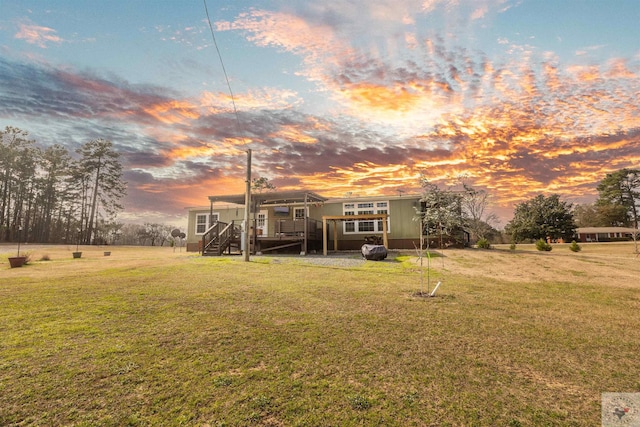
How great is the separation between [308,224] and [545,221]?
3302 cm

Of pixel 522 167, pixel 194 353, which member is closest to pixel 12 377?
pixel 194 353

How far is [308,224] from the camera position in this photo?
19.8 metres

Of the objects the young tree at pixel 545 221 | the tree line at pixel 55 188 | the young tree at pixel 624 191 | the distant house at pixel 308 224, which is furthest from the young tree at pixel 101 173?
the young tree at pixel 624 191

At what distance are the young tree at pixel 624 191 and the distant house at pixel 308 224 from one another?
1930 inches

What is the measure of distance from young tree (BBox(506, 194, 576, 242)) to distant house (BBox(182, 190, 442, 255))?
25275 millimetres

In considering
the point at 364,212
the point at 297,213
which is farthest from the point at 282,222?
the point at 364,212

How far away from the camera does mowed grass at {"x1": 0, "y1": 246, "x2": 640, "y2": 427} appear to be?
2559mm

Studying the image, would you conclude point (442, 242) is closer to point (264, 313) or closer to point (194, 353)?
point (264, 313)

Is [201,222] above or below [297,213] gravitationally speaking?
below

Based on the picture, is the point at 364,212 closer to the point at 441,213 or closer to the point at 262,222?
the point at 441,213

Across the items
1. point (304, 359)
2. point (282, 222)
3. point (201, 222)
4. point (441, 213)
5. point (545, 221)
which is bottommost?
point (304, 359)

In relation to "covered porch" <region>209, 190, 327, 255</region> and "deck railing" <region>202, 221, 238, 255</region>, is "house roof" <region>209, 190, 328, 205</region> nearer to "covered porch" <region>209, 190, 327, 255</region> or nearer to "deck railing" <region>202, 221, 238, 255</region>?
"covered porch" <region>209, 190, 327, 255</region>

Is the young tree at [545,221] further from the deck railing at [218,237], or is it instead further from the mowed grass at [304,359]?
the mowed grass at [304,359]

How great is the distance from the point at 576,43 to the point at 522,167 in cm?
1769
